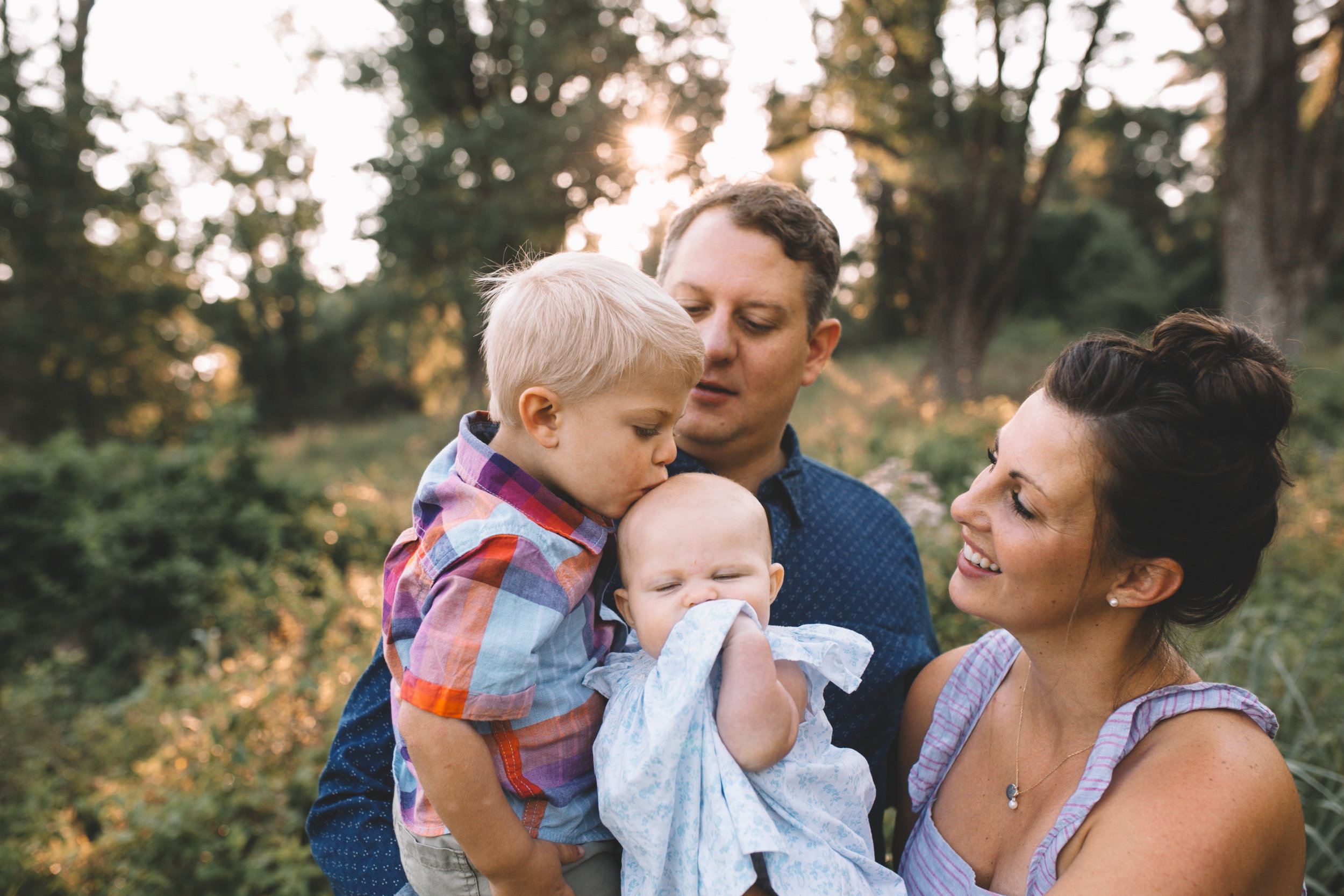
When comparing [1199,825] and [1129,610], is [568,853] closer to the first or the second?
[1199,825]

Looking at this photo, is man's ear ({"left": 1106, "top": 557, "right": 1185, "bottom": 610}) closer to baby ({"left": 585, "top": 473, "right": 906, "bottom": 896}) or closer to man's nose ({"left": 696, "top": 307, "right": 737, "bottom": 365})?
baby ({"left": 585, "top": 473, "right": 906, "bottom": 896})

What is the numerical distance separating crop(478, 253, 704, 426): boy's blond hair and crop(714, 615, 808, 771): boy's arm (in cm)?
56

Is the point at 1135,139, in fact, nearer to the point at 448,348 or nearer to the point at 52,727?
the point at 448,348

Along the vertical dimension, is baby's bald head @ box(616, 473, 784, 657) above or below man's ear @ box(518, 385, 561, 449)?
below

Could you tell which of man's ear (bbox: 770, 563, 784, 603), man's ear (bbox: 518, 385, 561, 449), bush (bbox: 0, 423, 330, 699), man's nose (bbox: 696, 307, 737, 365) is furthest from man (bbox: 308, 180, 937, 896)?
bush (bbox: 0, 423, 330, 699)

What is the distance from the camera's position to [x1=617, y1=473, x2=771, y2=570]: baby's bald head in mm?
1572

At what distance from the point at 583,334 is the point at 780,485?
0.91 m

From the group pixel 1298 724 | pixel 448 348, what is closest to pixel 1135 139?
pixel 448 348

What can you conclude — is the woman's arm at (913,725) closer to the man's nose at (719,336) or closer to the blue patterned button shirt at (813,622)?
the blue patterned button shirt at (813,622)

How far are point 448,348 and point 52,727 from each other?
67.5 ft

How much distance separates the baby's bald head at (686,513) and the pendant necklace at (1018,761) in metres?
0.76

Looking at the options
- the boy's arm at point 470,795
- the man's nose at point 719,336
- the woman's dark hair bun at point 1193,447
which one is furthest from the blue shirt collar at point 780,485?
the boy's arm at point 470,795

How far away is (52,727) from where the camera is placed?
478 cm

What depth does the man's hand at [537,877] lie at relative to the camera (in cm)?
144
